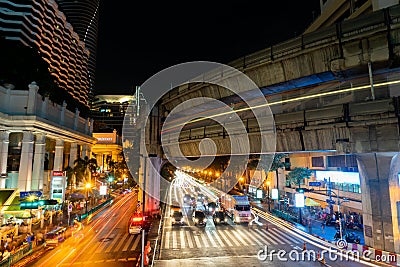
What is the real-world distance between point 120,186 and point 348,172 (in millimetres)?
75435

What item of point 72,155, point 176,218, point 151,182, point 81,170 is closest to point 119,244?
point 151,182

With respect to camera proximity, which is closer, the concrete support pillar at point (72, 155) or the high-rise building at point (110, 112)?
the concrete support pillar at point (72, 155)

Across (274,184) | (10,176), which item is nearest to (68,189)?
(10,176)

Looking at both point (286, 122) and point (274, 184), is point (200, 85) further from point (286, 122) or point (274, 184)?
point (274, 184)

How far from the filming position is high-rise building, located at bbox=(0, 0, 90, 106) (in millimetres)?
90762

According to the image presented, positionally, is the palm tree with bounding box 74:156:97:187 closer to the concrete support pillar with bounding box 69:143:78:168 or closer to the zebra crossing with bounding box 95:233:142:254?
the concrete support pillar with bounding box 69:143:78:168

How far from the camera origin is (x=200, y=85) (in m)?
15.5

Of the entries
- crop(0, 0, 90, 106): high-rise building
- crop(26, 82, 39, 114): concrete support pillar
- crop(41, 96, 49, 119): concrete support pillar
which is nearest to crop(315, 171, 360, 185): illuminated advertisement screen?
crop(26, 82, 39, 114): concrete support pillar

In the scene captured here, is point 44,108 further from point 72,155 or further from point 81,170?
point 72,155

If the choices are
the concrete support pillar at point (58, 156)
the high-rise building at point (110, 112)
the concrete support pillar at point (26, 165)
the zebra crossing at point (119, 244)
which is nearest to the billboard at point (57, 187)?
the concrete support pillar at point (26, 165)

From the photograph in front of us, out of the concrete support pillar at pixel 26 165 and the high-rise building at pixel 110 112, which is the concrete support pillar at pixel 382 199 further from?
the high-rise building at pixel 110 112

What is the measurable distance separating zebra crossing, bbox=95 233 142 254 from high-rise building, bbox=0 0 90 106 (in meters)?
78.3

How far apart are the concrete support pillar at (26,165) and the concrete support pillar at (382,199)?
39.8 m

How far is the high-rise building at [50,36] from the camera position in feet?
298
